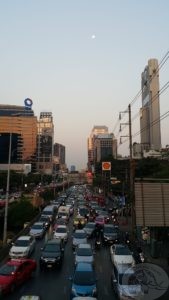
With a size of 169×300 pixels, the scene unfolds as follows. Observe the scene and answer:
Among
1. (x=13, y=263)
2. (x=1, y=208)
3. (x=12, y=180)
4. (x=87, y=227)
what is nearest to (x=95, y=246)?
(x=87, y=227)

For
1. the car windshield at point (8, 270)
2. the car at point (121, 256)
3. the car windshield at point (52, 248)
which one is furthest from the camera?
the car windshield at point (52, 248)

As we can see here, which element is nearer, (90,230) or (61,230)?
(61,230)

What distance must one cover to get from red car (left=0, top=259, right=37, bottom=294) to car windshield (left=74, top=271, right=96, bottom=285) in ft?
11.9

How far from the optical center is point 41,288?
72.3 ft

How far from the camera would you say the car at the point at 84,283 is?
19.4 metres

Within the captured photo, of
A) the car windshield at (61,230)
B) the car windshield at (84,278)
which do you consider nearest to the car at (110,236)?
the car windshield at (61,230)

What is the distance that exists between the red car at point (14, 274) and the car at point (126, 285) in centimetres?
562

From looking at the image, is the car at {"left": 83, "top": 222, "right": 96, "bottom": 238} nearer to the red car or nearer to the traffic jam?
the traffic jam

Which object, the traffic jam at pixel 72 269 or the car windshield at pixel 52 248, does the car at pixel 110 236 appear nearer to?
the traffic jam at pixel 72 269

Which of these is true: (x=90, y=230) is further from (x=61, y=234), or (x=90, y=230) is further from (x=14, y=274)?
(x=14, y=274)

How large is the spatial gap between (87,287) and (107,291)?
2.50 meters

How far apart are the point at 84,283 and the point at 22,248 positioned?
11.8 m

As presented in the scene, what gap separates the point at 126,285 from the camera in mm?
19672

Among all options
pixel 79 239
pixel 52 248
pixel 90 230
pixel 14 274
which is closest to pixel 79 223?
pixel 90 230
